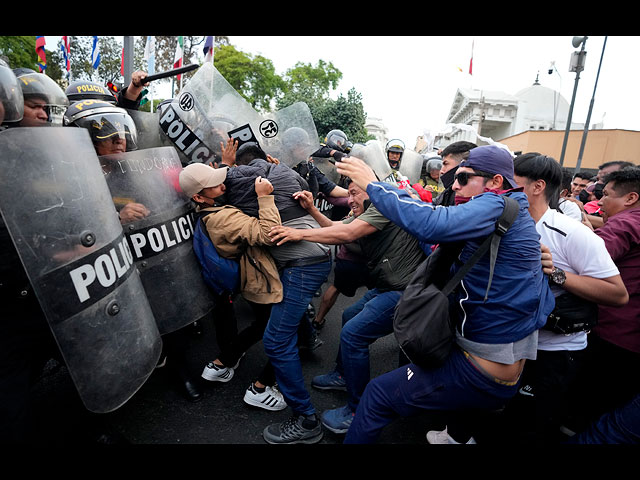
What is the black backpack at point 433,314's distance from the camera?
1.57 meters

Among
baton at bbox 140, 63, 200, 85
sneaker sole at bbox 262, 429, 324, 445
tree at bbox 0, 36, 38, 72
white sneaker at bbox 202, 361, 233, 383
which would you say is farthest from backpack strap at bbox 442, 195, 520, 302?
tree at bbox 0, 36, 38, 72

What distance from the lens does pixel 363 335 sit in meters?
2.47

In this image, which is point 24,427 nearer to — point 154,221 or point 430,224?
point 154,221

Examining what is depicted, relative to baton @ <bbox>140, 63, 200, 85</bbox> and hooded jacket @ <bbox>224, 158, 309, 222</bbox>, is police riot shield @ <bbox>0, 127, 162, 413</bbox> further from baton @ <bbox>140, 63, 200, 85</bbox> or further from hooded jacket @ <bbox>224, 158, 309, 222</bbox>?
baton @ <bbox>140, 63, 200, 85</bbox>

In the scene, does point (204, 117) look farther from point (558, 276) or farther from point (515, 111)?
point (515, 111)

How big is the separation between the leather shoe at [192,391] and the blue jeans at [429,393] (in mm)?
1431

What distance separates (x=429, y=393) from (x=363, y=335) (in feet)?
2.65

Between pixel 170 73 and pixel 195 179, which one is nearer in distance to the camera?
pixel 195 179

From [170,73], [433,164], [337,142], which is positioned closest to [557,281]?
[170,73]

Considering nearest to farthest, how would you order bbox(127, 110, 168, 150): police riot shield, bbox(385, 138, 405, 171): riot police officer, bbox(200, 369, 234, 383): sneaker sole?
bbox(200, 369, 234, 383): sneaker sole → bbox(127, 110, 168, 150): police riot shield → bbox(385, 138, 405, 171): riot police officer

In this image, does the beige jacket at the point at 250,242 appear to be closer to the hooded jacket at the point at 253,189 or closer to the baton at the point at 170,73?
the hooded jacket at the point at 253,189

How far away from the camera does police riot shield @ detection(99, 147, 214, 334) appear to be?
2.02 m

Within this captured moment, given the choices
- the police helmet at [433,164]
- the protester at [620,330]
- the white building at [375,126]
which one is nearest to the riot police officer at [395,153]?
the police helmet at [433,164]

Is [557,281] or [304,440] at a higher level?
[557,281]
